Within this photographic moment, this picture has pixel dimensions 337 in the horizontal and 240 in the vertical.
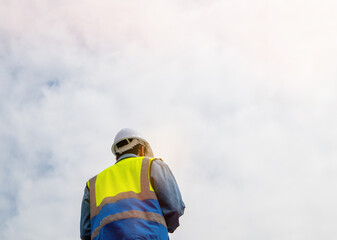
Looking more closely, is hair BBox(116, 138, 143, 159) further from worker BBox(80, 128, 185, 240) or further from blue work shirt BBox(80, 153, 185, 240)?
blue work shirt BBox(80, 153, 185, 240)

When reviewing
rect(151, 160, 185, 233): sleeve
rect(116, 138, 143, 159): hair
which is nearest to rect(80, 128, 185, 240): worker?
rect(151, 160, 185, 233): sleeve

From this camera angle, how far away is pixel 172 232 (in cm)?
531

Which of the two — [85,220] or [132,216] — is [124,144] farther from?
[132,216]

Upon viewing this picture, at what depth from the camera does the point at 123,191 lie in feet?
16.7

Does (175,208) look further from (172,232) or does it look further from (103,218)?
(103,218)

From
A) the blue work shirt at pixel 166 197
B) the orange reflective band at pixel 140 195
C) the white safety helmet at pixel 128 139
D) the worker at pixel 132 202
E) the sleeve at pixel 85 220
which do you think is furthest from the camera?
the white safety helmet at pixel 128 139

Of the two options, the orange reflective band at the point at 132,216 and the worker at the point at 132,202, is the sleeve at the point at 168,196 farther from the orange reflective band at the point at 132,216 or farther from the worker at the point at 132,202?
the orange reflective band at the point at 132,216

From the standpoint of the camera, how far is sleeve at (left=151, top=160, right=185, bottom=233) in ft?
16.8

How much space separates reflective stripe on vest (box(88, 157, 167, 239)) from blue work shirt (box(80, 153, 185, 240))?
0.30 feet

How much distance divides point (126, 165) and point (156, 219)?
84 cm

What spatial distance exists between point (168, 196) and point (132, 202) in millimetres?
447

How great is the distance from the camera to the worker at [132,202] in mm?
4770

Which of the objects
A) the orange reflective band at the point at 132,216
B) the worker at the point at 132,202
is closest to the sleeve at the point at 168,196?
the worker at the point at 132,202

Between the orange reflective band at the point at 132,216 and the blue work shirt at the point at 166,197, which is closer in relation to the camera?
the orange reflective band at the point at 132,216
